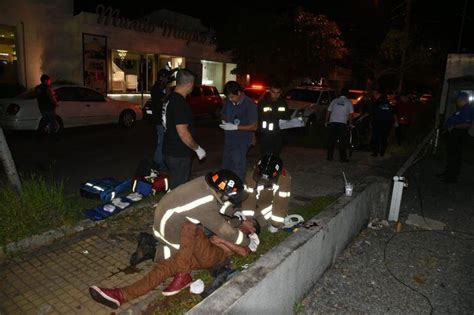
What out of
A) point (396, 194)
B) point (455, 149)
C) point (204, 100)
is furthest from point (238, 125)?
point (204, 100)

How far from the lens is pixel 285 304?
10.8 ft

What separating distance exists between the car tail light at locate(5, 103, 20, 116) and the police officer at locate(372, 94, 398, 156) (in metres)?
9.62

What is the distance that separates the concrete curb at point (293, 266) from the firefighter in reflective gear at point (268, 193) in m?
0.61

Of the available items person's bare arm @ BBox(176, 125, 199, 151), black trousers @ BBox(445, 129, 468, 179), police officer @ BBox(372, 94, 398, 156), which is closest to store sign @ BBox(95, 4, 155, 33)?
police officer @ BBox(372, 94, 398, 156)

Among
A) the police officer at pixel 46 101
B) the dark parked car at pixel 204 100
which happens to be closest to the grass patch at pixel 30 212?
the police officer at pixel 46 101

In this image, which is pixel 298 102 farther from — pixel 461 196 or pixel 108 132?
pixel 461 196

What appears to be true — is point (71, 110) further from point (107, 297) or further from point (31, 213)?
point (107, 297)

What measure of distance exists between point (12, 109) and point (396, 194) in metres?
10.0

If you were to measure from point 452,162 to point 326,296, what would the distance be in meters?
5.69

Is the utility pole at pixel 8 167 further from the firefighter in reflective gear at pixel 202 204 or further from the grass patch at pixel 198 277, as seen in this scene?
the grass patch at pixel 198 277

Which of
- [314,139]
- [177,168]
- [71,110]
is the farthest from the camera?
[314,139]

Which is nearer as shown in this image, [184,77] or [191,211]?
[191,211]

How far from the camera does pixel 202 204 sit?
135 inches

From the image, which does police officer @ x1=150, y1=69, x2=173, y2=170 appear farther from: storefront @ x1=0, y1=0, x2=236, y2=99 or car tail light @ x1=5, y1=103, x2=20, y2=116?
storefront @ x1=0, y1=0, x2=236, y2=99
